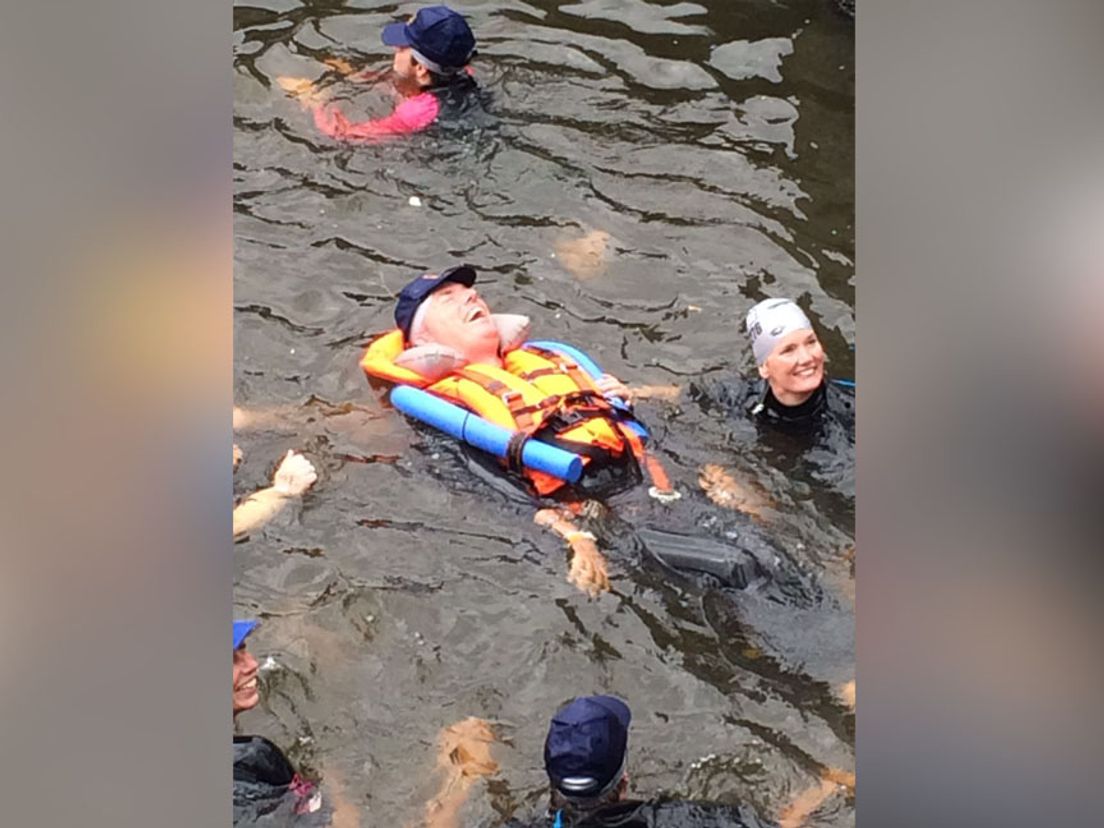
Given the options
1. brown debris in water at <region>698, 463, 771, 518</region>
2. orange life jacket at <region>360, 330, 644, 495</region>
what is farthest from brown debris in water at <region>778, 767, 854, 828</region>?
orange life jacket at <region>360, 330, 644, 495</region>

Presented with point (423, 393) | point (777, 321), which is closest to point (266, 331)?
point (423, 393)

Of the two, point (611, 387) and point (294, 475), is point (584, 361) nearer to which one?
point (611, 387)

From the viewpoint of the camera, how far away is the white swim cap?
6.57 feet

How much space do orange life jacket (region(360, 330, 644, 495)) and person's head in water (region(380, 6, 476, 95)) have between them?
558mm

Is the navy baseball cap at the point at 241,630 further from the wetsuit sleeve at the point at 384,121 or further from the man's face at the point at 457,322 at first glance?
the wetsuit sleeve at the point at 384,121

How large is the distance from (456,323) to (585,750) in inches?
32.0

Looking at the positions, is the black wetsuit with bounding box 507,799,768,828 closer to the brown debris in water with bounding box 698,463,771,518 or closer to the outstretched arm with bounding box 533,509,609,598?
the outstretched arm with bounding box 533,509,609,598

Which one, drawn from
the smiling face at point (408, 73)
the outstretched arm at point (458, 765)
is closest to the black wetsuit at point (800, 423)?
the outstretched arm at point (458, 765)

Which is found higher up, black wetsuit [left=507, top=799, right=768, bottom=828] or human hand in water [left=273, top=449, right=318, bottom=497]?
human hand in water [left=273, top=449, right=318, bottom=497]

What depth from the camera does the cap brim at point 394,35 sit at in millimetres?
2143
